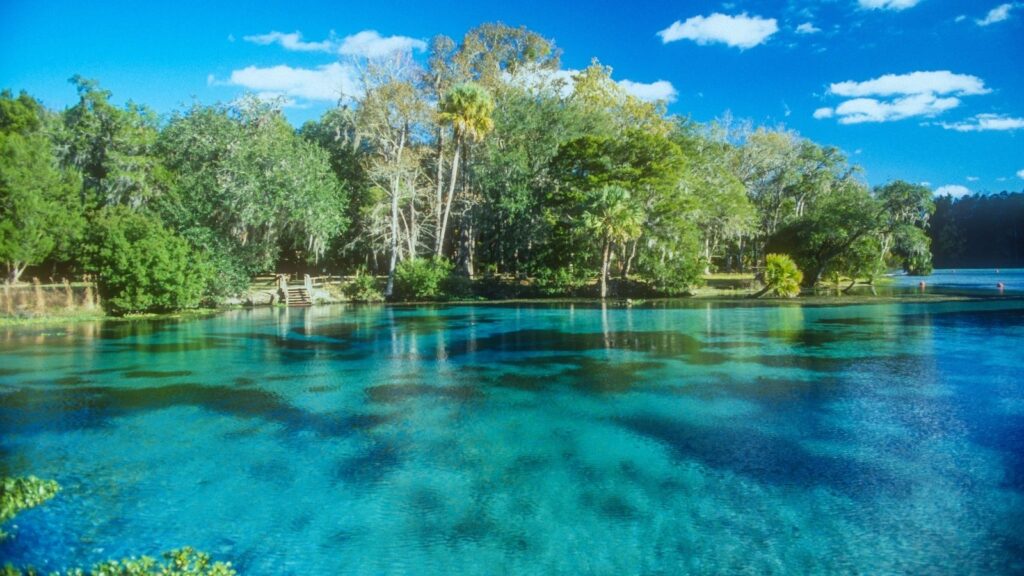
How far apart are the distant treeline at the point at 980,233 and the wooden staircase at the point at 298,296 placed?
9388 cm

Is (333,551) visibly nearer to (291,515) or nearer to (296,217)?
(291,515)

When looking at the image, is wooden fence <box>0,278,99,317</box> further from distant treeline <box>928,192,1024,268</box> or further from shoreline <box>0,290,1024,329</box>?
distant treeline <box>928,192,1024,268</box>

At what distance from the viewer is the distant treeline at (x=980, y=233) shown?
3927 inches

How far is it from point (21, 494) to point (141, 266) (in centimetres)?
2523

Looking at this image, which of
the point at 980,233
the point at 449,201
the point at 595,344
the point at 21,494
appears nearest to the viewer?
the point at 21,494

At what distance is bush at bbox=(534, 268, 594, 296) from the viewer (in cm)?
3951

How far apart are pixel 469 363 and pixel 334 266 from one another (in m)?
33.1

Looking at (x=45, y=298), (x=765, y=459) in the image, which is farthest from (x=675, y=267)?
(x=45, y=298)

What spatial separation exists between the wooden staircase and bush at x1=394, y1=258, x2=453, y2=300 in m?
5.21

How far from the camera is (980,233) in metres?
105

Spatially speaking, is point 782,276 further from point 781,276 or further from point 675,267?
point 675,267

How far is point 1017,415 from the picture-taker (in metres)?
11.8

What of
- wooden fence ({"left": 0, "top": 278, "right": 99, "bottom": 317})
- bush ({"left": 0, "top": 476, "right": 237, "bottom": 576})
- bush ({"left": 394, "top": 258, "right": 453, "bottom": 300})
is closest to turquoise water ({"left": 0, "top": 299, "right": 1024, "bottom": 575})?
bush ({"left": 0, "top": 476, "right": 237, "bottom": 576})

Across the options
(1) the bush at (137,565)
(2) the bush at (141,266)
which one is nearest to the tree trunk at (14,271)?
(2) the bush at (141,266)
